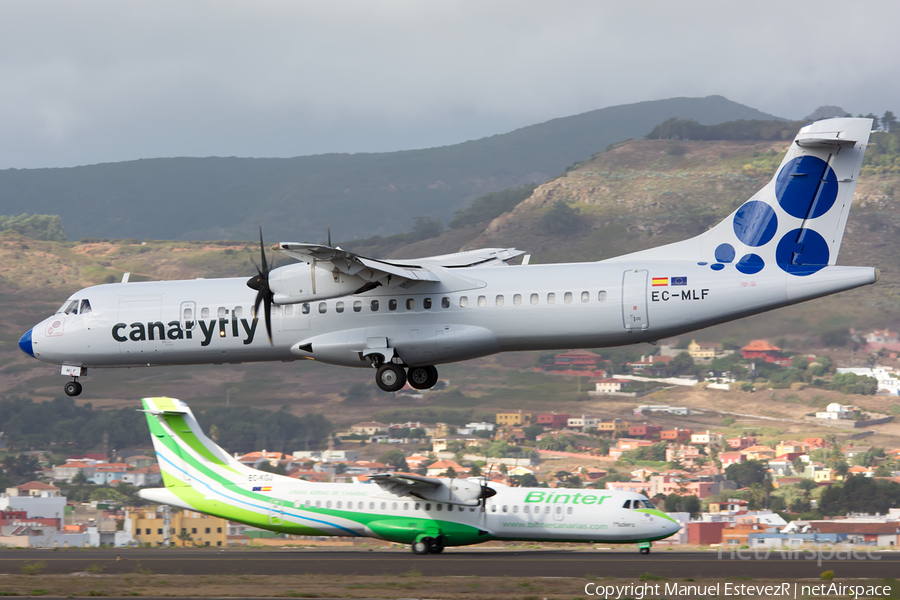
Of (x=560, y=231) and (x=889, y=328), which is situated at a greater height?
(x=560, y=231)

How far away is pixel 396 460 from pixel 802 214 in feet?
293

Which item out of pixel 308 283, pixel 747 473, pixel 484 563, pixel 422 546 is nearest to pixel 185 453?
pixel 422 546

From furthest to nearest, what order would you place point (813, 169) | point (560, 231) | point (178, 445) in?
1. point (560, 231)
2. point (178, 445)
3. point (813, 169)

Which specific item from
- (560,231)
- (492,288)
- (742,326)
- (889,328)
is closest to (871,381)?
(889,328)

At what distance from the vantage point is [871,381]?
12669 centimetres

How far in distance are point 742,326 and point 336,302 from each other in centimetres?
5297

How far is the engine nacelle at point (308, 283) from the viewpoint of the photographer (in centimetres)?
2969

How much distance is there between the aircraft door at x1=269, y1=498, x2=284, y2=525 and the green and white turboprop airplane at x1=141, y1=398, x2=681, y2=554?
0.16 ft

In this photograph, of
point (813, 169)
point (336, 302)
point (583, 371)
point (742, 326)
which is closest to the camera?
point (813, 169)

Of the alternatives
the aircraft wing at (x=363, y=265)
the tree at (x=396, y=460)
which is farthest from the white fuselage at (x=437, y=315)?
the tree at (x=396, y=460)

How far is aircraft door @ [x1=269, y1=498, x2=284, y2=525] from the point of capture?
4884 cm

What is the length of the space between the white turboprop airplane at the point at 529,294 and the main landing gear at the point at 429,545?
50.7 ft

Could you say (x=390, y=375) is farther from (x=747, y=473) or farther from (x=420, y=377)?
(x=747, y=473)

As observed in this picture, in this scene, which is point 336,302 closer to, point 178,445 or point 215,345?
point 215,345
